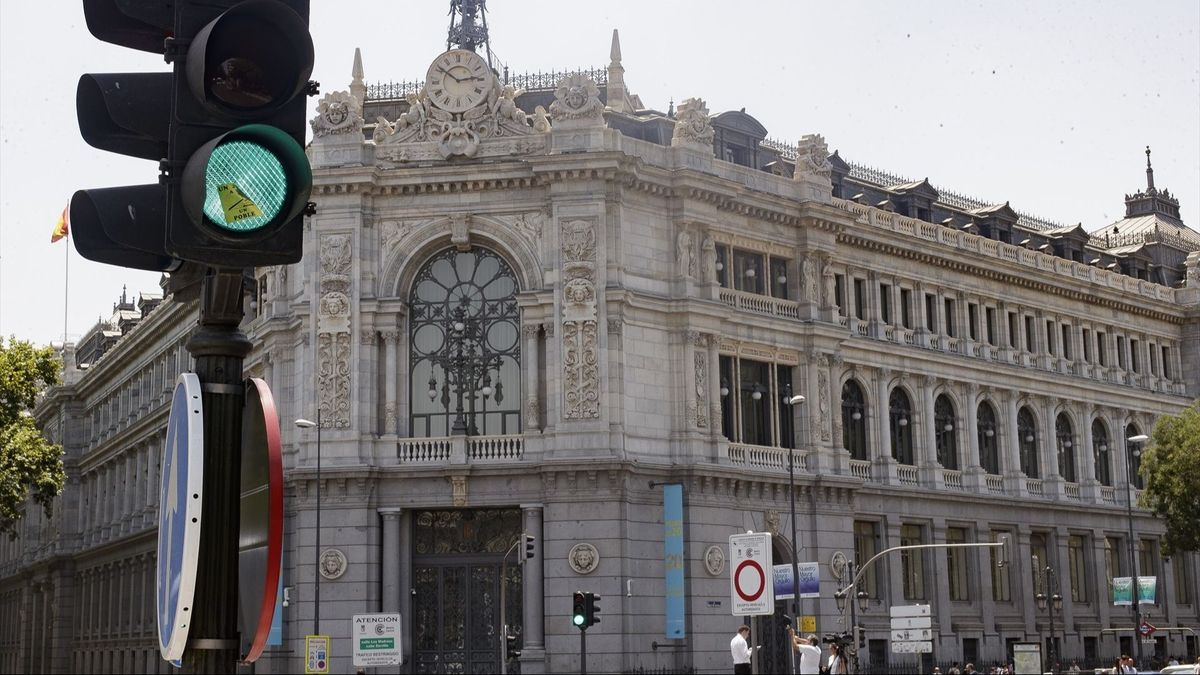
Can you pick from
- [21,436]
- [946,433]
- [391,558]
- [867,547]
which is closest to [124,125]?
[391,558]

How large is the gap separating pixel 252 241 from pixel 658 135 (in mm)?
50953

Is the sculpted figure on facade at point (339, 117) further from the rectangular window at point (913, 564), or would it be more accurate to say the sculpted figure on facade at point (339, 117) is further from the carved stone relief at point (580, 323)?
the rectangular window at point (913, 564)

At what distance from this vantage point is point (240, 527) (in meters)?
5.47

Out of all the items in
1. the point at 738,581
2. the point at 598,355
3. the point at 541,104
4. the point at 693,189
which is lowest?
the point at 738,581

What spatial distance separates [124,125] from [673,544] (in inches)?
1799

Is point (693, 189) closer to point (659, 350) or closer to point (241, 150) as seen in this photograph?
point (659, 350)

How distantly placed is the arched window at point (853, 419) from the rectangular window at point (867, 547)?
2.60 m

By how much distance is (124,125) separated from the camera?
5355 mm

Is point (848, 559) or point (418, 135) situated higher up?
point (418, 135)

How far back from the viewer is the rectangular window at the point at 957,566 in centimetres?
6256

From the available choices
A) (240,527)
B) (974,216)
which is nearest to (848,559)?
(974,216)

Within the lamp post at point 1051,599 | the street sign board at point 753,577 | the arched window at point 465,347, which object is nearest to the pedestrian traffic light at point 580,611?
the arched window at point 465,347

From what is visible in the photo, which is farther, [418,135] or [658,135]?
[658,135]

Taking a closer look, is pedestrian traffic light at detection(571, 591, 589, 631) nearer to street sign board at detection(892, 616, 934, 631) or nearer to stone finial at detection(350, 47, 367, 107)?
street sign board at detection(892, 616, 934, 631)
